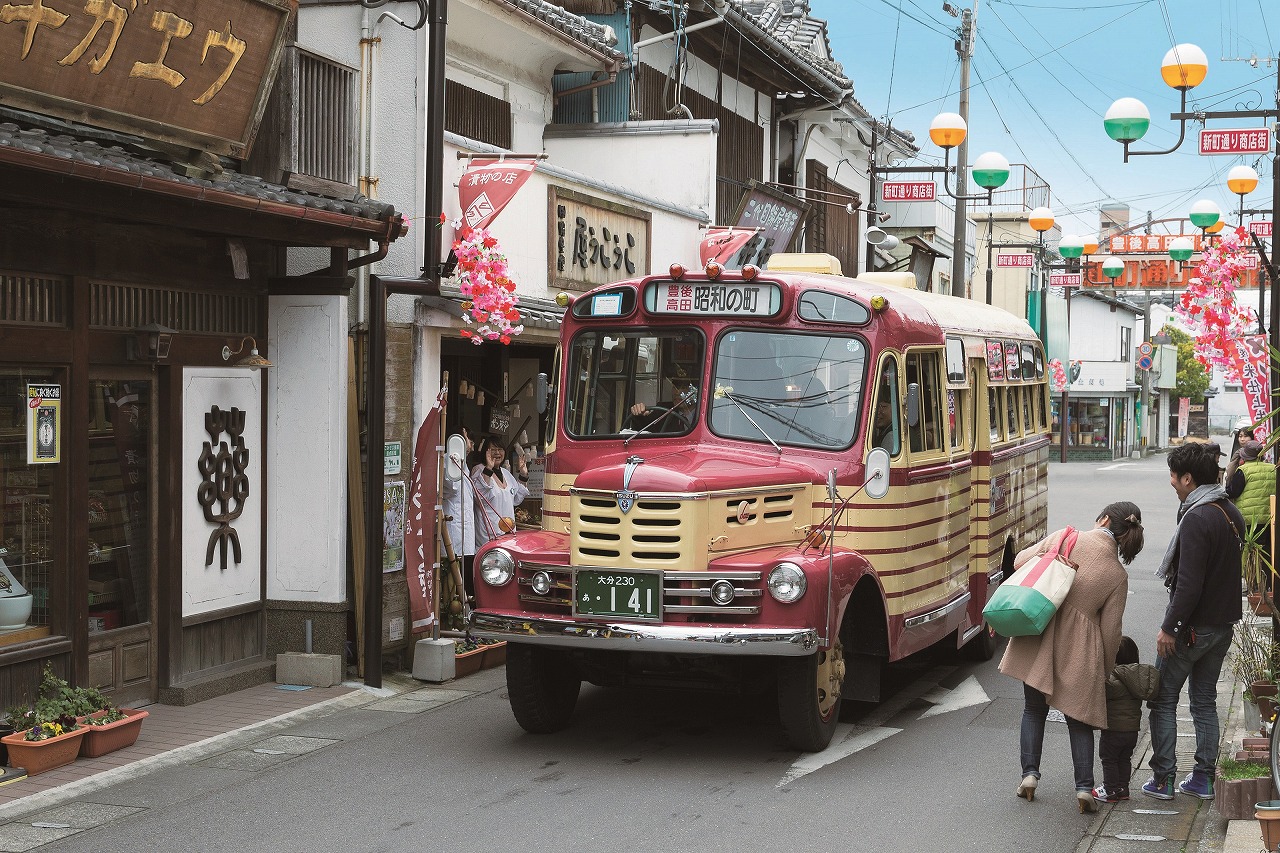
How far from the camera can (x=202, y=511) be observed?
10.3 m

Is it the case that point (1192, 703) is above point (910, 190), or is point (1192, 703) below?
below

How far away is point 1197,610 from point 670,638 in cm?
287

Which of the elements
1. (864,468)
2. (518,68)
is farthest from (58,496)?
(518,68)

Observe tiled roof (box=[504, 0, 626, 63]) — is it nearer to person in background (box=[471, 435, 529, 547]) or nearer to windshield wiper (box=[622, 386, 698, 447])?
person in background (box=[471, 435, 529, 547])

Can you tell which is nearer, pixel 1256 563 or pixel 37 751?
pixel 37 751

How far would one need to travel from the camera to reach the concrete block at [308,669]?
10.8 meters

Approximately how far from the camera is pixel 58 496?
899 cm

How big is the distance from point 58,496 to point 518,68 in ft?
29.8

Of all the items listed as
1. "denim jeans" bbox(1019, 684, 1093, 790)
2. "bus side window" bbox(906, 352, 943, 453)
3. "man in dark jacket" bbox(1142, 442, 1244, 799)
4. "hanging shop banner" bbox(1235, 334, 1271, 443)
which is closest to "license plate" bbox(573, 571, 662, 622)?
"denim jeans" bbox(1019, 684, 1093, 790)

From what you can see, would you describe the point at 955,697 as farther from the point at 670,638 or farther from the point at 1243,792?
the point at 1243,792

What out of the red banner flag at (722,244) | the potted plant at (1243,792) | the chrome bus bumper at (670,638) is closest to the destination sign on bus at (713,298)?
the chrome bus bumper at (670,638)

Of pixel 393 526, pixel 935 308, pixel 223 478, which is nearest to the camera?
pixel 223 478

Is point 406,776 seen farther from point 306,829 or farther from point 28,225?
point 28,225

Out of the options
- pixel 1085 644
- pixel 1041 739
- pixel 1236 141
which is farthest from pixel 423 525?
pixel 1236 141
